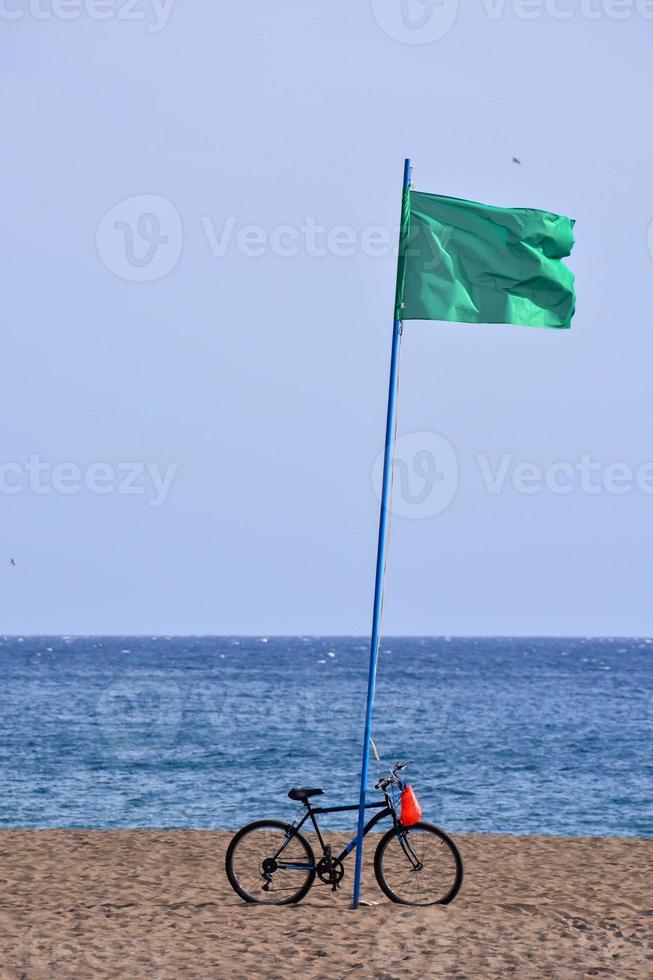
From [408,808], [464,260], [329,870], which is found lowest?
[329,870]

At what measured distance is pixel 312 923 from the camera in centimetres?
1238

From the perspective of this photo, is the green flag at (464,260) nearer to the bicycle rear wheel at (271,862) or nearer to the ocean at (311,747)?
the bicycle rear wheel at (271,862)

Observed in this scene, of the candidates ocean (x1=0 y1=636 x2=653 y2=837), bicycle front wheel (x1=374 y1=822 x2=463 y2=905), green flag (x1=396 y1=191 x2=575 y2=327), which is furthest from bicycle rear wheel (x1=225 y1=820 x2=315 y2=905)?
ocean (x1=0 y1=636 x2=653 y2=837)

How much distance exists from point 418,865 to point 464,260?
604cm

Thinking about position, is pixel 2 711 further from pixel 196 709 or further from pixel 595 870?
pixel 595 870

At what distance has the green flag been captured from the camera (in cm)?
1319

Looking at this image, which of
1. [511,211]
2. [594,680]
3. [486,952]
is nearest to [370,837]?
[486,952]

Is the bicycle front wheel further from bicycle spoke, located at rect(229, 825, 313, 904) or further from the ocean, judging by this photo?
the ocean

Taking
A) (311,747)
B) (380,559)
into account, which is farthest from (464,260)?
(311,747)

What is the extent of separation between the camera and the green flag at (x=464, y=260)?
43.3 ft

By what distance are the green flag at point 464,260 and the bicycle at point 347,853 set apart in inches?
182

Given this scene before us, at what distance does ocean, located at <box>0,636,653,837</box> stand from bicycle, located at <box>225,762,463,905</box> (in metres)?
14.3

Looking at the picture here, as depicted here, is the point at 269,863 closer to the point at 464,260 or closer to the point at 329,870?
the point at 329,870

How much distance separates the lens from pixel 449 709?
87.0 m
